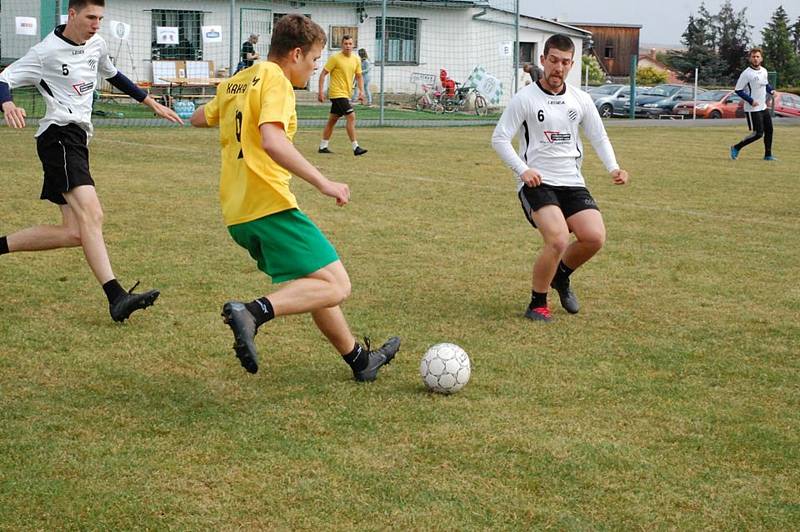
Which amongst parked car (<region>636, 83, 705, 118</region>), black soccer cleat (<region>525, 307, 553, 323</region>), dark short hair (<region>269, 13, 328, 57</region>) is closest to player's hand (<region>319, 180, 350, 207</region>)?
dark short hair (<region>269, 13, 328, 57</region>)

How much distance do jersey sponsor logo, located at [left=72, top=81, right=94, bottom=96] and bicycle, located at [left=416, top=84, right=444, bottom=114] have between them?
1066 inches

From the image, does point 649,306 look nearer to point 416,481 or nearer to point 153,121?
point 416,481

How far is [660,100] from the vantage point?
38.8m

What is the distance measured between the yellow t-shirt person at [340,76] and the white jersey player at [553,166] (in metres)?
11.1

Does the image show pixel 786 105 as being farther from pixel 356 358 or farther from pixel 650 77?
pixel 356 358

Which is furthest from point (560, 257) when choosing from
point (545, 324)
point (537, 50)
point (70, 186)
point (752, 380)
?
point (537, 50)

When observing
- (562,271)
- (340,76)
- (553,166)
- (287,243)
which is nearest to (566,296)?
(562,271)

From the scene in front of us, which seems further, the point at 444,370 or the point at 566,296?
the point at 566,296

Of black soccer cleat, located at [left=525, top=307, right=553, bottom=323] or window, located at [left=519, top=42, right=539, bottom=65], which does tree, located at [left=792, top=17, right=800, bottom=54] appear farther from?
black soccer cleat, located at [left=525, top=307, right=553, bottom=323]

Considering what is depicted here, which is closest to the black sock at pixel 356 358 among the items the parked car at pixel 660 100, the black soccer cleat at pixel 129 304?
the black soccer cleat at pixel 129 304

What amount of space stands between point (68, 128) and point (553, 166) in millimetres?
3089

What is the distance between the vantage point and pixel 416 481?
411cm

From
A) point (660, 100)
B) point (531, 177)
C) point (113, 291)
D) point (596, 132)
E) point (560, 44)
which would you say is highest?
point (660, 100)

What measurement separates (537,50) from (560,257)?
136 feet
